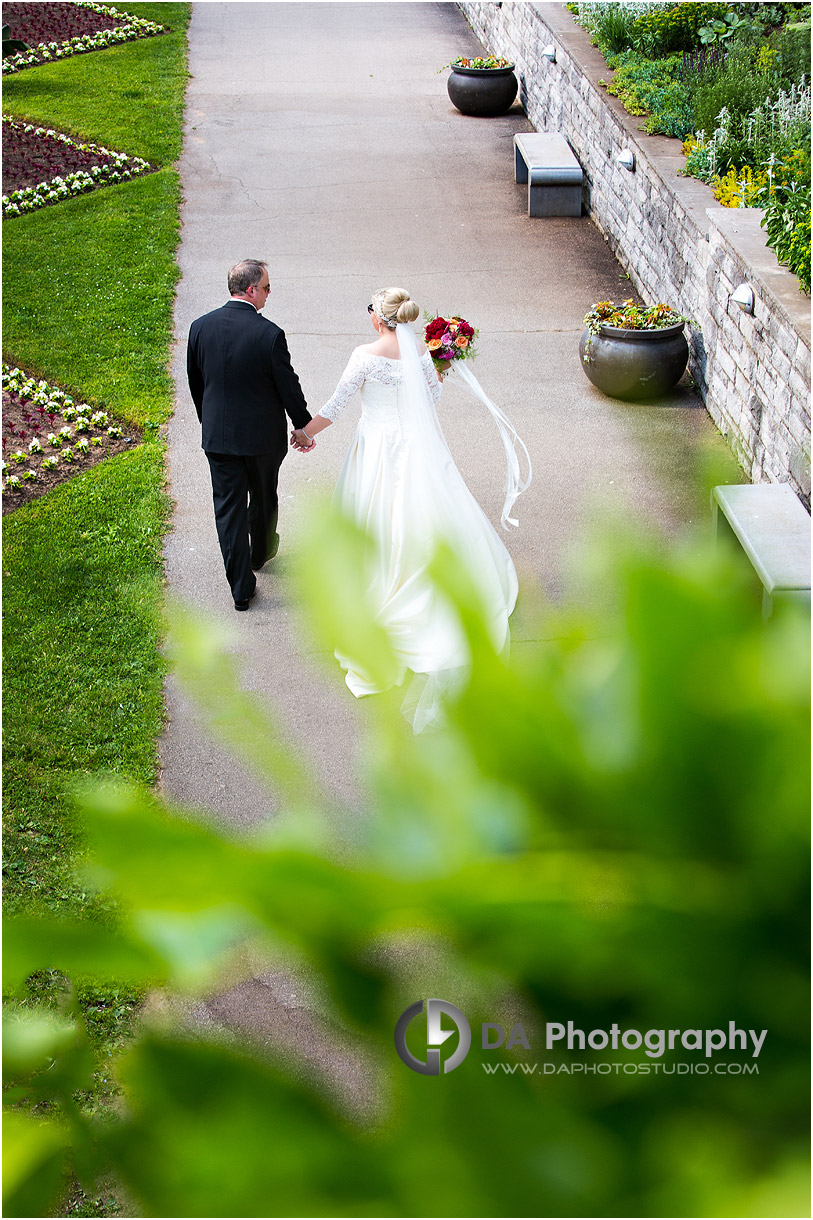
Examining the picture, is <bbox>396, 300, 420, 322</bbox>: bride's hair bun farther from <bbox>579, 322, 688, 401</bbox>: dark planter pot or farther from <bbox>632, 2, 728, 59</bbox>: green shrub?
<bbox>632, 2, 728, 59</bbox>: green shrub

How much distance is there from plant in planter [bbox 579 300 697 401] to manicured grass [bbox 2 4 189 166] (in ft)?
28.2

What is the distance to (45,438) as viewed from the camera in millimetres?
9242

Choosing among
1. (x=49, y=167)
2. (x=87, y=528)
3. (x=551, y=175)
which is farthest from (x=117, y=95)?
(x=87, y=528)

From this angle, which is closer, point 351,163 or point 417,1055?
point 417,1055

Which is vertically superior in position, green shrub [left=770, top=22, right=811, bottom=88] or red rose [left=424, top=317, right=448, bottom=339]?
green shrub [left=770, top=22, right=811, bottom=88]

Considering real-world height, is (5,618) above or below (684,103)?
below

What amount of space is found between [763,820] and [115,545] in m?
7.68

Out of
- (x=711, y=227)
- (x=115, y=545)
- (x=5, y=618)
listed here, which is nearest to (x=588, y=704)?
(x=5, y=618)

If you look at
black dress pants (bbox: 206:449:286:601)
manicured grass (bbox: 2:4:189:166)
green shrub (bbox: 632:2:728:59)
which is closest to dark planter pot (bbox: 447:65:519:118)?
green shrub (bbox: 632:2:728:59)

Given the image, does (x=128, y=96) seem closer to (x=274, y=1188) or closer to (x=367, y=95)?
(x=367, y=95)

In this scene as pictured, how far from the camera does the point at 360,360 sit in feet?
21.6

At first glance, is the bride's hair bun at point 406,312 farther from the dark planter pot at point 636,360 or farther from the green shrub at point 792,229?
the dark planter pot at point 636,360

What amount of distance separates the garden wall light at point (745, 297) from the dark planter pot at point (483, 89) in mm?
10135

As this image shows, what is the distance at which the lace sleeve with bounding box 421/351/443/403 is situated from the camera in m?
6.89
